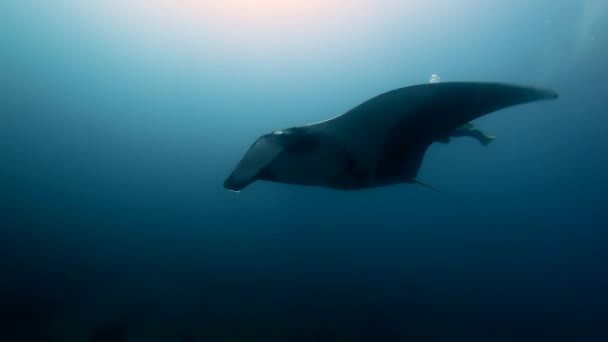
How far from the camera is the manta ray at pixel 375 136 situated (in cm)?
277

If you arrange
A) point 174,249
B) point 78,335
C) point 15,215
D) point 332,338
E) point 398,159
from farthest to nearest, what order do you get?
point 15,215, point 174,249, point 78,335, point 332,338, point 398,159

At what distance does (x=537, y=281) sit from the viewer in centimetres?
2300

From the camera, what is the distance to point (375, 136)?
10.8 feet

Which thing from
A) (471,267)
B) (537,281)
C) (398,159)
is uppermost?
(398,159)

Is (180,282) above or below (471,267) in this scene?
above

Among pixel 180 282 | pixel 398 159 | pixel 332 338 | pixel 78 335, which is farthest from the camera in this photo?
pixel 180 282

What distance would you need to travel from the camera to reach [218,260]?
72.1 ft

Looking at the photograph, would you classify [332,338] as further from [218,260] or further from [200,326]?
[218,260]

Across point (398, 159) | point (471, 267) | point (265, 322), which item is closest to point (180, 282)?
point (265, 322)

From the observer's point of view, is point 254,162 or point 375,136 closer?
point 254,162

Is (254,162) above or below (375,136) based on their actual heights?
below

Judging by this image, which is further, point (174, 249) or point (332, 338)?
point (174, 249)

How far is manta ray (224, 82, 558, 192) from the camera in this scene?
9.09 feet

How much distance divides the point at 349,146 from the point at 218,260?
2059cm
